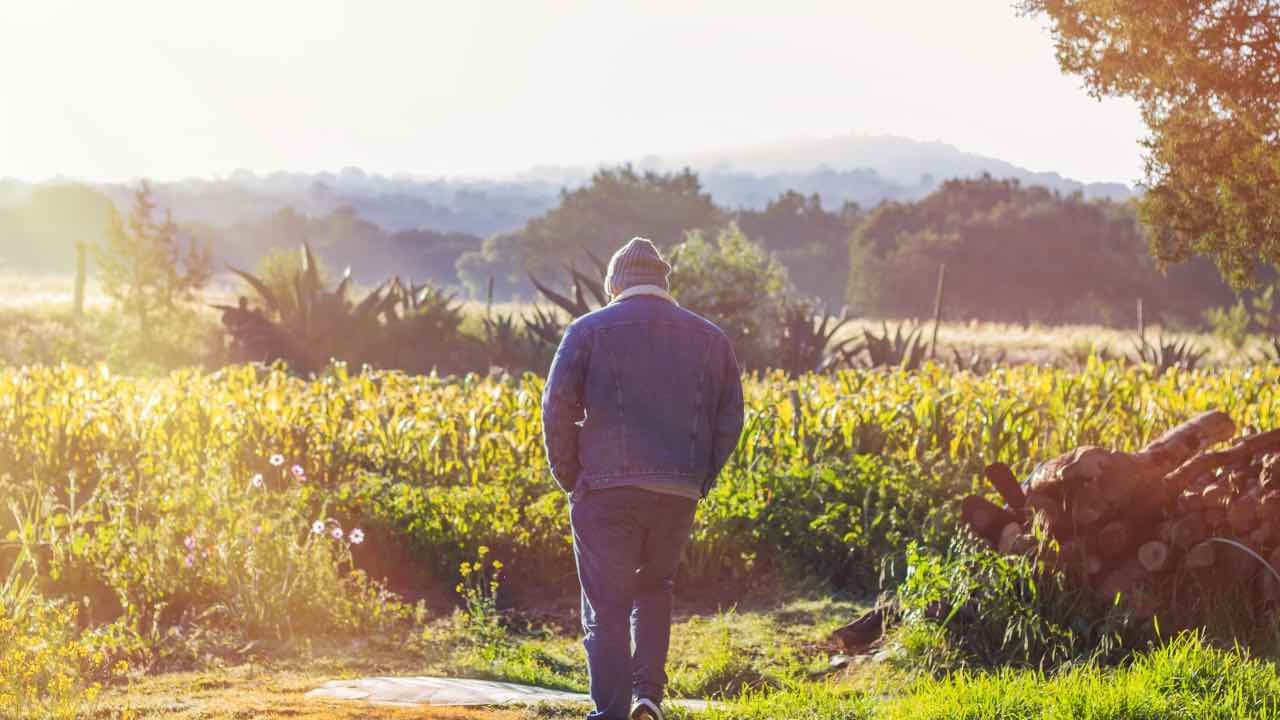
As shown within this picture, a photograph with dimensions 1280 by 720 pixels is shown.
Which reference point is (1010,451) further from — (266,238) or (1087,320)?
(266,238)

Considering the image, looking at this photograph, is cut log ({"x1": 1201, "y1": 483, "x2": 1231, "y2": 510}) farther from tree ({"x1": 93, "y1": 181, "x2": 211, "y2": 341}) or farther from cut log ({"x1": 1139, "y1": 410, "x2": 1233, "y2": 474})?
tree ({"x1": 93, "y1": 181, "x2": 211, "y2": 341})

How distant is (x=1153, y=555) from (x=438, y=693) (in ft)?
11.1

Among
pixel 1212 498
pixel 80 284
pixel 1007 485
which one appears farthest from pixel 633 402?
pixel 80 284

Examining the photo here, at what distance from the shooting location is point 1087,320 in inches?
2202

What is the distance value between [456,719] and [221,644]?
2.57m

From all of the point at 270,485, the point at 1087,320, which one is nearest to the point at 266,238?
the point at 1087,320

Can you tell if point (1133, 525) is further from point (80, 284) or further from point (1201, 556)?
point (80, 284)

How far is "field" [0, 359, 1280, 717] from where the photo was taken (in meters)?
5.95

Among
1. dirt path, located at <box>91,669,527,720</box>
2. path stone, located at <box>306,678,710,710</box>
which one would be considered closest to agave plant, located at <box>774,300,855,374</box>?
path stone, located at <box>306,678,710,710</box>

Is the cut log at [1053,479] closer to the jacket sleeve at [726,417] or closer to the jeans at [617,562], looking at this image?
the jacket sleeve at [726,417]

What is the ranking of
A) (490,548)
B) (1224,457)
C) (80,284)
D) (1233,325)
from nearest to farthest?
(1224,457)
(490,548)
(1233,325)
(80,284)

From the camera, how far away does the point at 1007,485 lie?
22.1 ft

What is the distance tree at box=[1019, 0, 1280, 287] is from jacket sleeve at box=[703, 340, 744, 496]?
6.50 m

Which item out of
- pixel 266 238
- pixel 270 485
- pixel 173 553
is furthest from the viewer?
pixel 266 238
